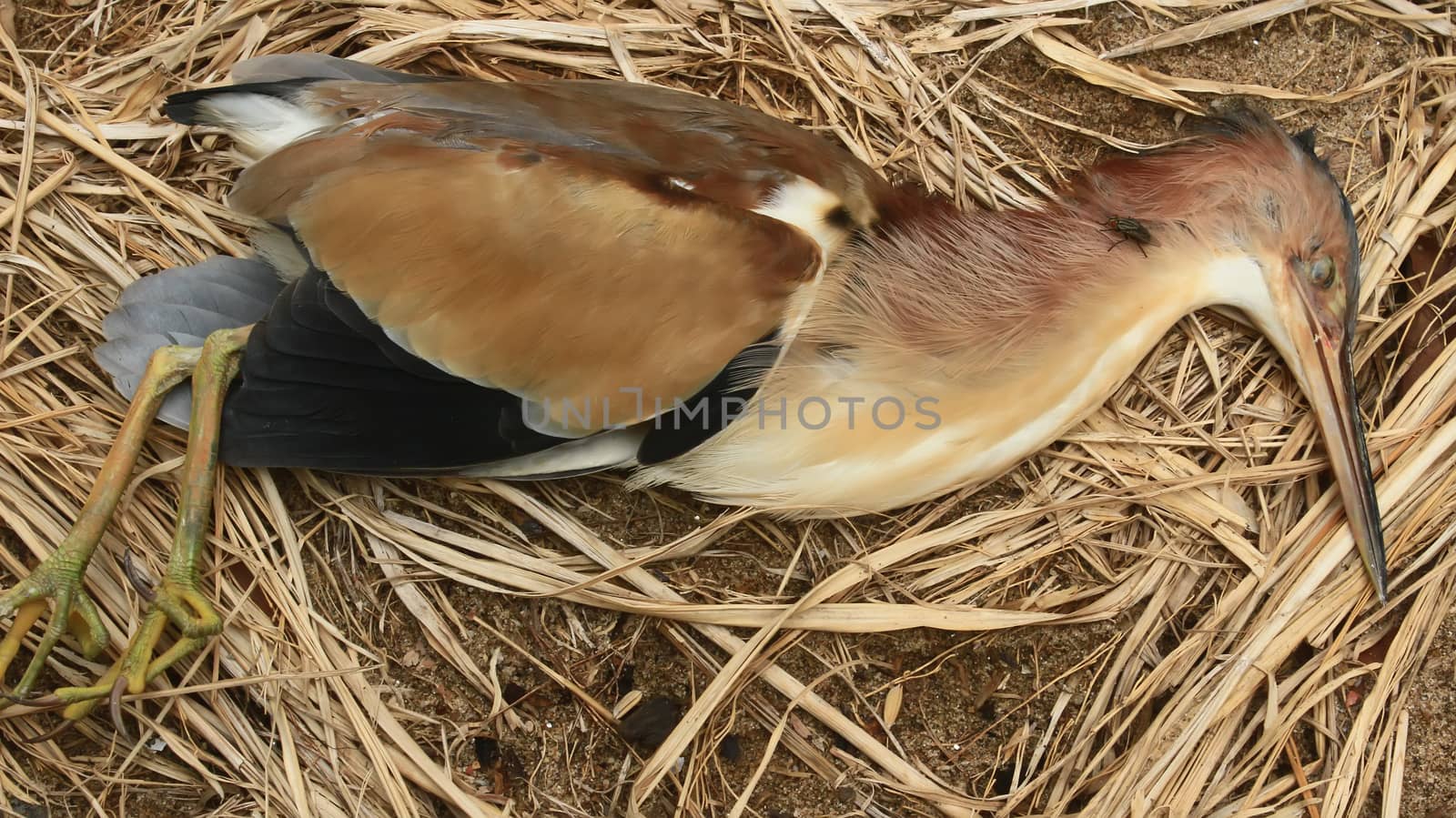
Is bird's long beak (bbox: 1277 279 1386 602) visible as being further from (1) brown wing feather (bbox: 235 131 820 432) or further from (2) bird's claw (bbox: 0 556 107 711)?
Answer: (2) bird's claw (bbox: 0 556 107 711)

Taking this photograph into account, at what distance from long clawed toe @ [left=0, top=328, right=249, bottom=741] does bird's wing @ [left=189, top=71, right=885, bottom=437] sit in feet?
0.94

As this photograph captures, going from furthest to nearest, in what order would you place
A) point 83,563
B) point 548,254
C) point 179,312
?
1. point 179,312
2. point 83,563
3. point 548,254

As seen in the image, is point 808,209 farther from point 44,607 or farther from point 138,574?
point 44,607

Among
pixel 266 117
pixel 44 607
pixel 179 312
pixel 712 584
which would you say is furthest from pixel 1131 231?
pixel 44 607

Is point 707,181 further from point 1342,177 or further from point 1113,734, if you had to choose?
point 1342,177

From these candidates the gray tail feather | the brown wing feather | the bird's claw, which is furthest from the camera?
the gray tail feather

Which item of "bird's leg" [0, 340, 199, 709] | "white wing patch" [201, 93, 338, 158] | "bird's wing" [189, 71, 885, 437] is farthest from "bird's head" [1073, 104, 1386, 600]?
"bird's leg" [0, 340, 199, 709]

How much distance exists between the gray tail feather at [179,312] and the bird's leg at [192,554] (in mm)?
88

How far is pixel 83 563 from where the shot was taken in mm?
1466

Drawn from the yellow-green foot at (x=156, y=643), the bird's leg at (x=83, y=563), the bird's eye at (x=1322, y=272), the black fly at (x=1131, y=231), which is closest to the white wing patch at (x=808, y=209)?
the black fly at (x=1131, y=231)

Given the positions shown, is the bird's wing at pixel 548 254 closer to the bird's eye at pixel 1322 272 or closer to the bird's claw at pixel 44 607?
the bird's claw at pixel 44 607

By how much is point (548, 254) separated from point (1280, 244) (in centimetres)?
120

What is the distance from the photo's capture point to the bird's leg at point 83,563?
1.45m

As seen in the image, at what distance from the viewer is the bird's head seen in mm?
1604
